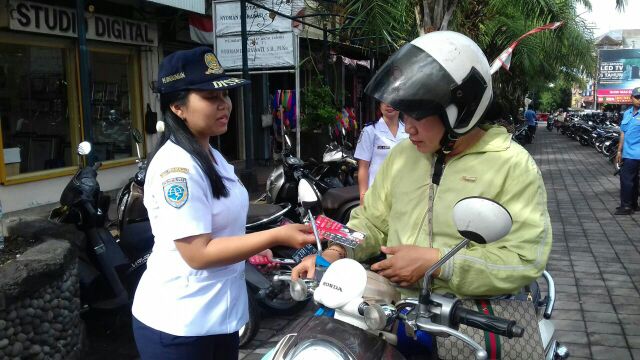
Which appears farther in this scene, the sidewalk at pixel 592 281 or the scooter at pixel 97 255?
the sidewalk at pixel 592 281

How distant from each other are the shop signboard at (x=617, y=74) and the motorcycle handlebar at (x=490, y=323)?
37.6m

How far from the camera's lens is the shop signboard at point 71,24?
7.71 m

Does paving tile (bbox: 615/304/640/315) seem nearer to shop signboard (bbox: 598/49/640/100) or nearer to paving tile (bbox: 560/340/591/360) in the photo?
paving tile (bbox: 560/340/591/360)

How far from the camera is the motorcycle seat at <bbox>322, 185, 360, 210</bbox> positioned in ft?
19.1

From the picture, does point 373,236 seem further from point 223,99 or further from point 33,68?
point 33,68

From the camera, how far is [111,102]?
32.8 ft

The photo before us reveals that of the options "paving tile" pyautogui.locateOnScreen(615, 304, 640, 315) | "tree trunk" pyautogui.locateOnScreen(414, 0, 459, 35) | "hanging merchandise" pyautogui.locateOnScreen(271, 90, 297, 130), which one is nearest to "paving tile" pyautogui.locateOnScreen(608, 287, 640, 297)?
"paving tile" pyautogui.locateOnScreen(615, 304, 640, 315)

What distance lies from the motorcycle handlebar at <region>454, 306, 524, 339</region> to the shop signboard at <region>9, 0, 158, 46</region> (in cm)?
765

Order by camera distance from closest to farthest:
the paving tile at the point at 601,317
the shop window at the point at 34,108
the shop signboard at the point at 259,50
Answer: the paving tile at the point at 601,317 → the shop window at the point at 34,108 → the shop signboard at the point at 259,50

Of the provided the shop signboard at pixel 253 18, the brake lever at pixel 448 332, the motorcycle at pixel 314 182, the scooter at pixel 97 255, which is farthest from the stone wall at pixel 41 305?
the shop signboard at pixel 253 18

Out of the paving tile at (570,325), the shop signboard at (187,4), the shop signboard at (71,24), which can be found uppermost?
the shop signboard at (187,4)

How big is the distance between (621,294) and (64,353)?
4520mm

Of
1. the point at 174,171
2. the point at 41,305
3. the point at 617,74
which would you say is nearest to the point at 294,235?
the point at 174,171

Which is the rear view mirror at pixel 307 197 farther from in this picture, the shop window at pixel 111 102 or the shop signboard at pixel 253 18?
the shop window at pixel 111 102
